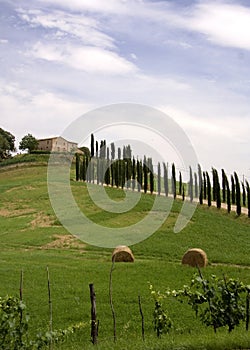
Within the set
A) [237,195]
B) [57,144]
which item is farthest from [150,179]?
[57,144]

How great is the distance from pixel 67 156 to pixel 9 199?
33661 millimetres

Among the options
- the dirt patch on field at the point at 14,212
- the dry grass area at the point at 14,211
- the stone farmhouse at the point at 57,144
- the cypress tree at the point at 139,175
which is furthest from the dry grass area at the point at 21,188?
the stone farmhouse at the point at 57,144

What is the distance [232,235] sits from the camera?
31766mm

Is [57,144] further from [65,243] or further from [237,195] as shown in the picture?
[65,243]

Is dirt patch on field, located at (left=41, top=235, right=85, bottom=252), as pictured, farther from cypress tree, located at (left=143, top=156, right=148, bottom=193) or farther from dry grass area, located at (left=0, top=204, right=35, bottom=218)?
cypress tree, located at (left=143, top=156, right=148, bottom=193)

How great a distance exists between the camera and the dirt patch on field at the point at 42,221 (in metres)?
36.1

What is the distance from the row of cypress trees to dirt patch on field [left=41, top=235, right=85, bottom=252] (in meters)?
14.8

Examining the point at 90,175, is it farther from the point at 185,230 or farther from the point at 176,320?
the point at 176,320

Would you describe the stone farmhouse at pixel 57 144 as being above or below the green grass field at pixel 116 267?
above

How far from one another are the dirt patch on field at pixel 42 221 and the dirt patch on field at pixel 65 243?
4.79 m

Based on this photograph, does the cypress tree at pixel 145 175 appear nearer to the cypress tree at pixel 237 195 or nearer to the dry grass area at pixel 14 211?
the cypress tree at pixel 237 195

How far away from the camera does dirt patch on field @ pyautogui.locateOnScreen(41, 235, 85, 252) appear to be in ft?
94.7

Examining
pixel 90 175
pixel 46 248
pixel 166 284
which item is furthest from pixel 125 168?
pixel 166 284

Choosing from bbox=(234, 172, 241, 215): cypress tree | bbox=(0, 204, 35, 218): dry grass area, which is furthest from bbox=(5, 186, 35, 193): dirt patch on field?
bbox=(234, 172, 241, 215): cypress tree
